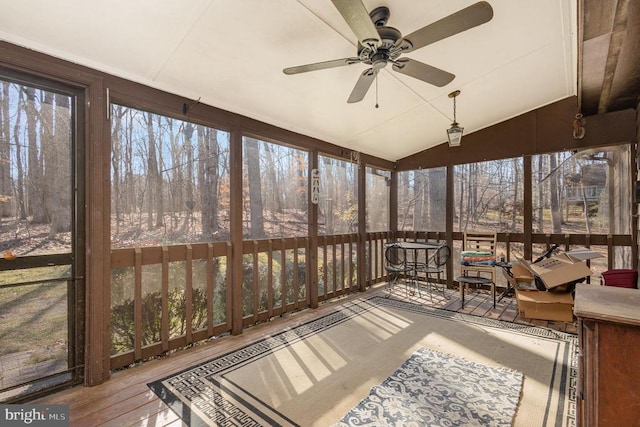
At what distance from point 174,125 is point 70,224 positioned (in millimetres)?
1181

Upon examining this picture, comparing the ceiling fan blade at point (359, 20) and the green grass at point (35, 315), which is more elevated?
the ceiling fan blade at point (359, 20)

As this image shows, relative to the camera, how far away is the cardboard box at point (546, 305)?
345cm

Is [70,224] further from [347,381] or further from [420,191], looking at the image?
[420,191]

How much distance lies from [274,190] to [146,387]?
7.47ft

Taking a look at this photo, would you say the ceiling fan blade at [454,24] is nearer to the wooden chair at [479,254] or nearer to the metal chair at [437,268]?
the metal chair at [437,268]

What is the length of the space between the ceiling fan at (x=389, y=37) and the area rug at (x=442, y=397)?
2211 millimetres

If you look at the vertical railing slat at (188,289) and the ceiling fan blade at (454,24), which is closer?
the ceiling fan blade at (454,24)

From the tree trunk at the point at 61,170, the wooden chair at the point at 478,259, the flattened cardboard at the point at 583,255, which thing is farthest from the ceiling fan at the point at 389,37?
the wooden chair at the point at 478,259

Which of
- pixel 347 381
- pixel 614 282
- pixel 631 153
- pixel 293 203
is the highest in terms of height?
pixel 631 153

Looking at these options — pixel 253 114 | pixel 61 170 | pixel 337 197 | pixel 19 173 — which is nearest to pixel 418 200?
pixel 337 197

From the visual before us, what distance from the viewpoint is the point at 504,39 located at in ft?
8.81

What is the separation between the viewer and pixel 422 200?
5562mm

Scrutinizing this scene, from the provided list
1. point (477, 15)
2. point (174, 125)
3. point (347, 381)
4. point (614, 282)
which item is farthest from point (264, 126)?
point (614, 282)

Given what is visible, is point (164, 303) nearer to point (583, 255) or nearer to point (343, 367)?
point (343, 367)
